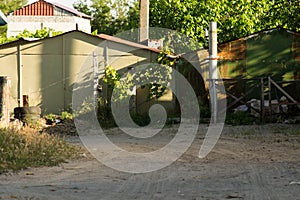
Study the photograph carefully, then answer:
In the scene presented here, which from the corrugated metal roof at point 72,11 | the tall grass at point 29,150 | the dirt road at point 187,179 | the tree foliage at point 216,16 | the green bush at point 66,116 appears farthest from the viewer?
the corrugated metal roof at point 72,11

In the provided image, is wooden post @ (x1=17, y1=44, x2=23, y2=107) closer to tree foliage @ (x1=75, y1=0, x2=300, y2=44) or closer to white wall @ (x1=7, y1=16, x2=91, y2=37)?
tree foliage @ (x1=75, y1=0, x2=300, y2=44)

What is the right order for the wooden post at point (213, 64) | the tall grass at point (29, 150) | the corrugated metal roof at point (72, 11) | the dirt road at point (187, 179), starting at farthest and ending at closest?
the corrugated metal roof at point (72, 11), the wooden post at point (213, 64), the tall grass at point (29, 150), the dirt road at point (187, 179)

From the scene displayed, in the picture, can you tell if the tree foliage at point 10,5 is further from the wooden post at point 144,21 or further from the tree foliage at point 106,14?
the wooden post at point 144,21

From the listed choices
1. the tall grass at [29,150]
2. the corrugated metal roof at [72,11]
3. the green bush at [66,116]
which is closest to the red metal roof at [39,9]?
the corrugated metal roof at [72,11]

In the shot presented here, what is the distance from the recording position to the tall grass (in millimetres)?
11141

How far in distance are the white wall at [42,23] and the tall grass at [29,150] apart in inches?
1552

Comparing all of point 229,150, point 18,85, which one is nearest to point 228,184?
point 229,150

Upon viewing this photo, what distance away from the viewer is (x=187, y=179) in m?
9.70

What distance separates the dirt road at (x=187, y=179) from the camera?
27.7ft

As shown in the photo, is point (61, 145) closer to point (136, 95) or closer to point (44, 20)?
point (136, 95)

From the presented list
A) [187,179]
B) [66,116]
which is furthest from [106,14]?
[187,179]

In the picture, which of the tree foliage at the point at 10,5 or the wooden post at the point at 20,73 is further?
the tree foliage at the point at 10,5

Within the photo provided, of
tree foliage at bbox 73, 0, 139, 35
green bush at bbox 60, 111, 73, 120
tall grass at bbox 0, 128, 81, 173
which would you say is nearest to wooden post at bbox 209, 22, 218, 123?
green bush at bbox 60, 111, 73, 120

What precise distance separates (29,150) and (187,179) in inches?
136
